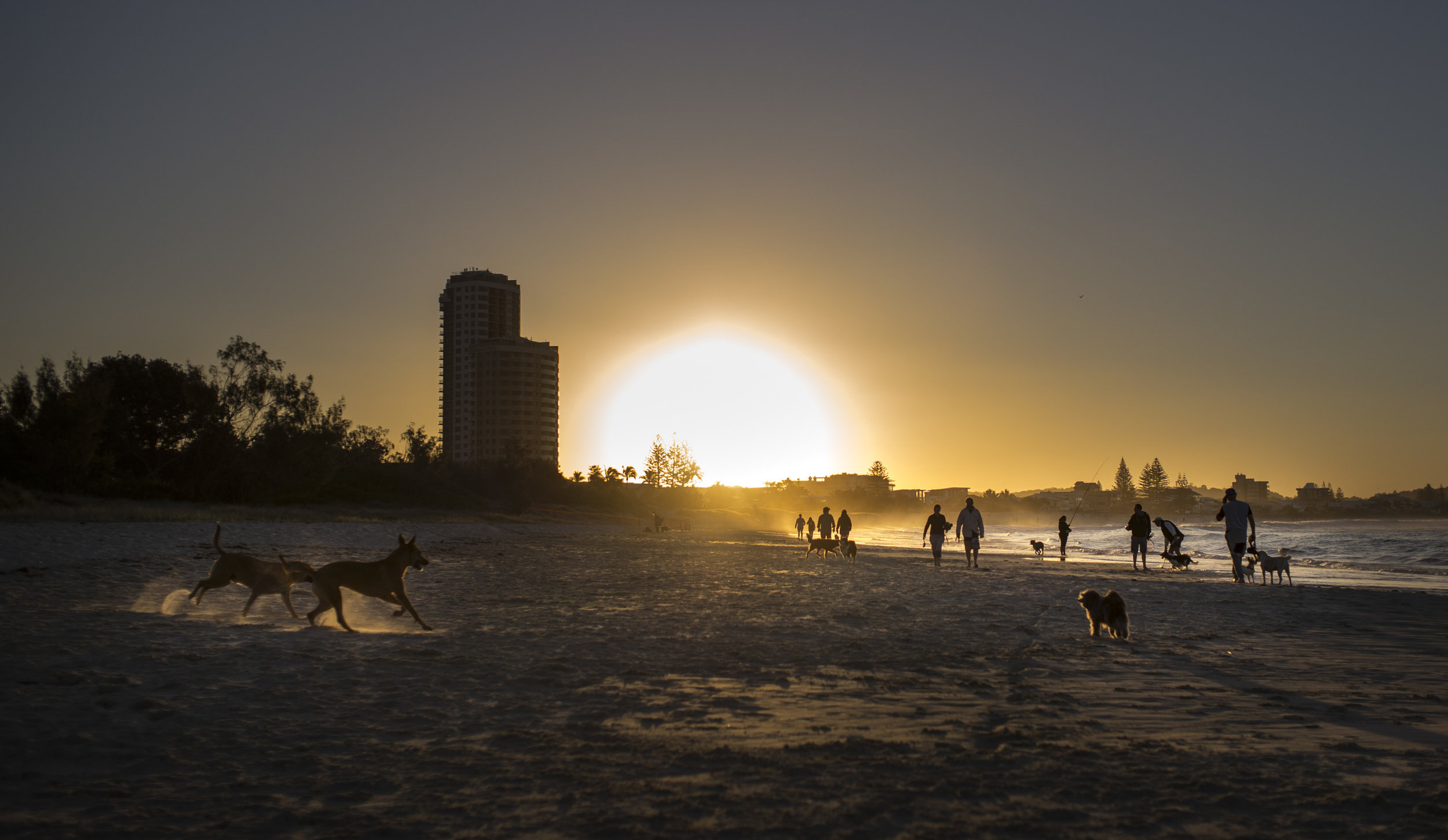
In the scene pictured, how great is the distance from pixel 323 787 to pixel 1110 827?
3.87 meters

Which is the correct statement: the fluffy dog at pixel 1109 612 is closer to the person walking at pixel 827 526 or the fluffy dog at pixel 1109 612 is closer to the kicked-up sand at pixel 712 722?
the kicked-up sand at pixel 712 722

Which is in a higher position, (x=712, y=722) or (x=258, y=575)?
(x=258, y=575)

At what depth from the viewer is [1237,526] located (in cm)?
1673

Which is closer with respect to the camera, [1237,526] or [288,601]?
[288,601]

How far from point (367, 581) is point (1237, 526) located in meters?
16.7

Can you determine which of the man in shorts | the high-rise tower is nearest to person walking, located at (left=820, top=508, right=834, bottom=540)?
the man in shorts

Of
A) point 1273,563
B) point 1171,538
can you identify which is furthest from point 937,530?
point 1273,563

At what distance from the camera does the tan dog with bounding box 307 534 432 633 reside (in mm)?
9094

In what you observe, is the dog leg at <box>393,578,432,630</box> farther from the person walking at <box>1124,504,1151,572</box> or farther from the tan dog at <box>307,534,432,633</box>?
the person walking at <box>1124,504,1151,572</box>

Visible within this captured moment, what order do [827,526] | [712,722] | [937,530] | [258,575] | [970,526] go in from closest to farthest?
[712,722] < [258,575] < [970,526] < [937,530] < [827,526]

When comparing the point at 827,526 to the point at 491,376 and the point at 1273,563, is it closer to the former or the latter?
the point at 1273,563

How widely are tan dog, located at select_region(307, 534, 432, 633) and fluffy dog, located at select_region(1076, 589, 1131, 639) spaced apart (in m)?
7.66

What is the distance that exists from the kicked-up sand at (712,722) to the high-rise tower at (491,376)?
16929 centimetres

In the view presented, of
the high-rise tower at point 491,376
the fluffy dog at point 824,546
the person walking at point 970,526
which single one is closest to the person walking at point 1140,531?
the person walking at point 970,526
